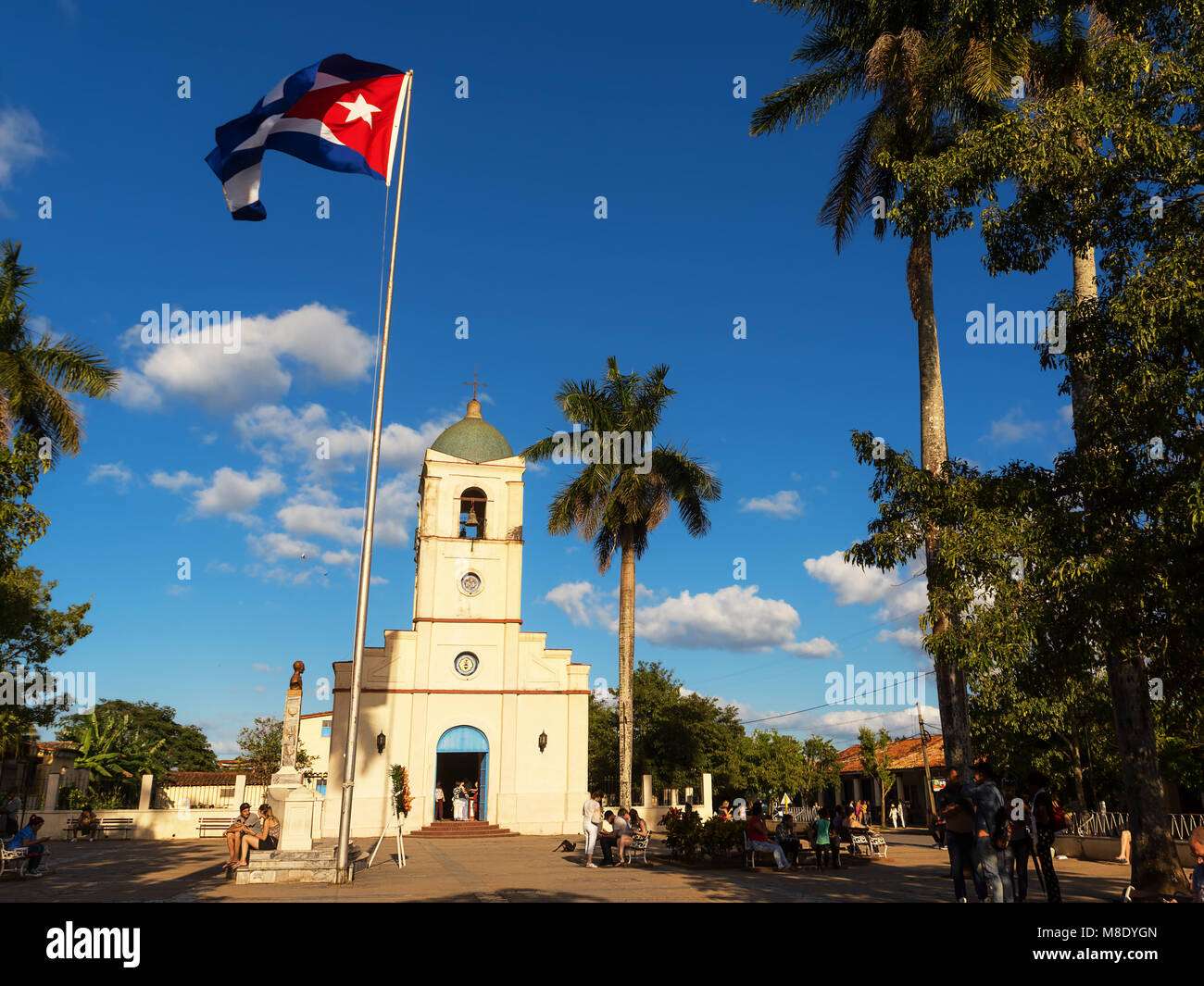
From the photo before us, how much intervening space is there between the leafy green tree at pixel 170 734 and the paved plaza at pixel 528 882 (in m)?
53.9

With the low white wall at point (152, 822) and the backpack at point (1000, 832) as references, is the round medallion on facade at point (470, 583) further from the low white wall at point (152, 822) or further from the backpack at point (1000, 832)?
the backpack at point (1000, 832)

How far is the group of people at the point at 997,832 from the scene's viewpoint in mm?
9070

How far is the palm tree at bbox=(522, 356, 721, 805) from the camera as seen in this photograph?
26.5m

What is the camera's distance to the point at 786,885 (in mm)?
13398

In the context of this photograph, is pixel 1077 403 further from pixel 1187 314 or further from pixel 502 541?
pixel 502 541

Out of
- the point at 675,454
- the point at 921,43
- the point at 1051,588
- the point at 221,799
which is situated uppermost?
the point at 921,43

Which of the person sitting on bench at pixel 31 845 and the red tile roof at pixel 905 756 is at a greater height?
the person sitting on bench at pixel 31 845

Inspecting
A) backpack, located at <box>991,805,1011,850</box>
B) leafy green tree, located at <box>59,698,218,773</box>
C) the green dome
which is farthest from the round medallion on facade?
leafy green tree, located at <box>59,698,218,773</box>

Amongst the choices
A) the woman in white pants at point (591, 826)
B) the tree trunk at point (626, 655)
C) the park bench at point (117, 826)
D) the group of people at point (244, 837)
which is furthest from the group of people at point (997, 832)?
the park bench at point (117, 826)

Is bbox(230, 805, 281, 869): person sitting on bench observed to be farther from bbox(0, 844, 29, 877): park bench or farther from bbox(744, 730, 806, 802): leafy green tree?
bbox(744, 730, 806, 802): leafy green tree

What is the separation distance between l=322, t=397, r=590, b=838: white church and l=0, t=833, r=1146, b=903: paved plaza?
8.26m

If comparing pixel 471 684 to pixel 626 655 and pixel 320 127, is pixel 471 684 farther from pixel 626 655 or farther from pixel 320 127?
pixel 320 127
